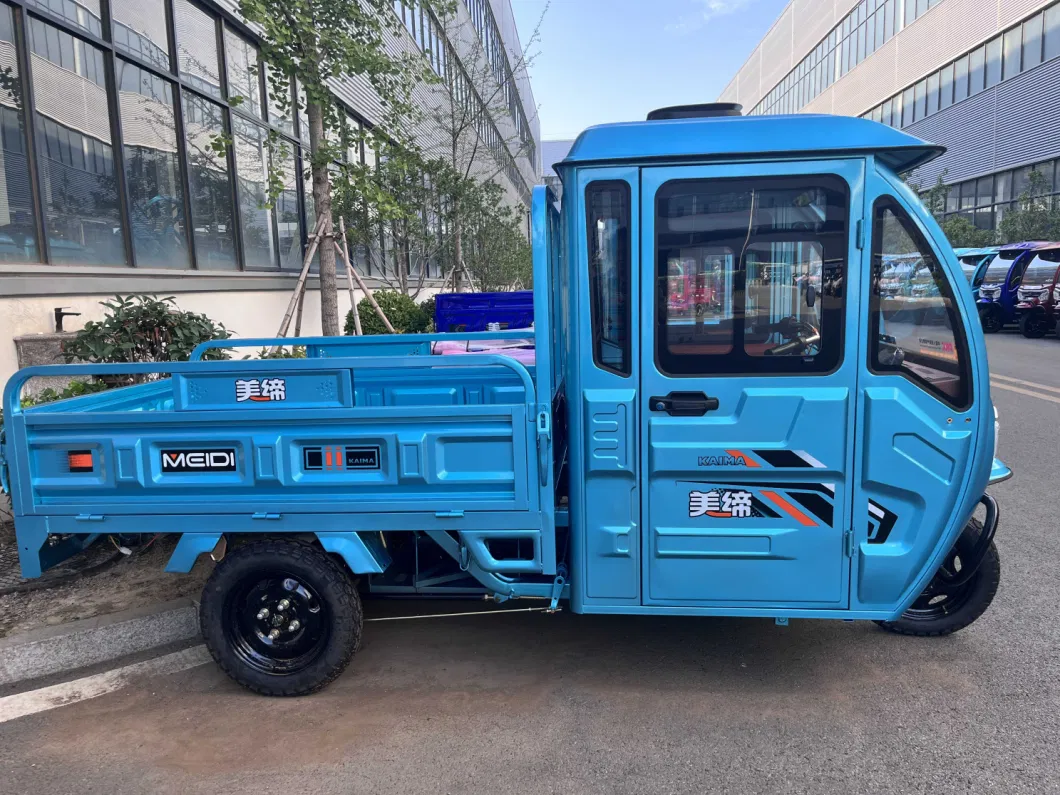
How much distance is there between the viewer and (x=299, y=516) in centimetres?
337

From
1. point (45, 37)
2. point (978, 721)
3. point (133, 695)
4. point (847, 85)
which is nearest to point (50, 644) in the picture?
point (133, 695)

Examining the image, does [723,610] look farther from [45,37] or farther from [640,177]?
[45,37]

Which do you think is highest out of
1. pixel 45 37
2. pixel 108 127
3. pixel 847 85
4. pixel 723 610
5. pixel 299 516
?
pixel 847 85

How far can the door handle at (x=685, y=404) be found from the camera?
10.4ft

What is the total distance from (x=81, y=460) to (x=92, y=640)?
1.26 meters

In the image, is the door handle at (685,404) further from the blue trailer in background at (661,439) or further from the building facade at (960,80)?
the building facade at (960,80)

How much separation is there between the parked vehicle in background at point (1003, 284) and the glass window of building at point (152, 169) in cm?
1937

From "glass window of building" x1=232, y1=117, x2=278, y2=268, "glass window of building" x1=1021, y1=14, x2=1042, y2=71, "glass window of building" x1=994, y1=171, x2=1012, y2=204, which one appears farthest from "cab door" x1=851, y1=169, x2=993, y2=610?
"glass window of building" x1=994, y1=171, x2=1012, y2=204

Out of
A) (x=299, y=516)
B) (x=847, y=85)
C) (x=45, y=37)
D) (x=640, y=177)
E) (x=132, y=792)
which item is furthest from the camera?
(x=847, y=85)

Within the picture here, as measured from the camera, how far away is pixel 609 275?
322cm

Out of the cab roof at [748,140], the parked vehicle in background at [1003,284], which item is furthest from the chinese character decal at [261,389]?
the parked vehicle in background at [1003,284]

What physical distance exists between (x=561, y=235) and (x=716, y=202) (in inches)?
38.2

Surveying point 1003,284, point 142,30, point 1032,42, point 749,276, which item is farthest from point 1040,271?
point 142,30

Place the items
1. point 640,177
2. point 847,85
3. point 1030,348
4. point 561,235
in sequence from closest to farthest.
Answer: point 640,177
point 561,235
point 1030,348
point 847,85
